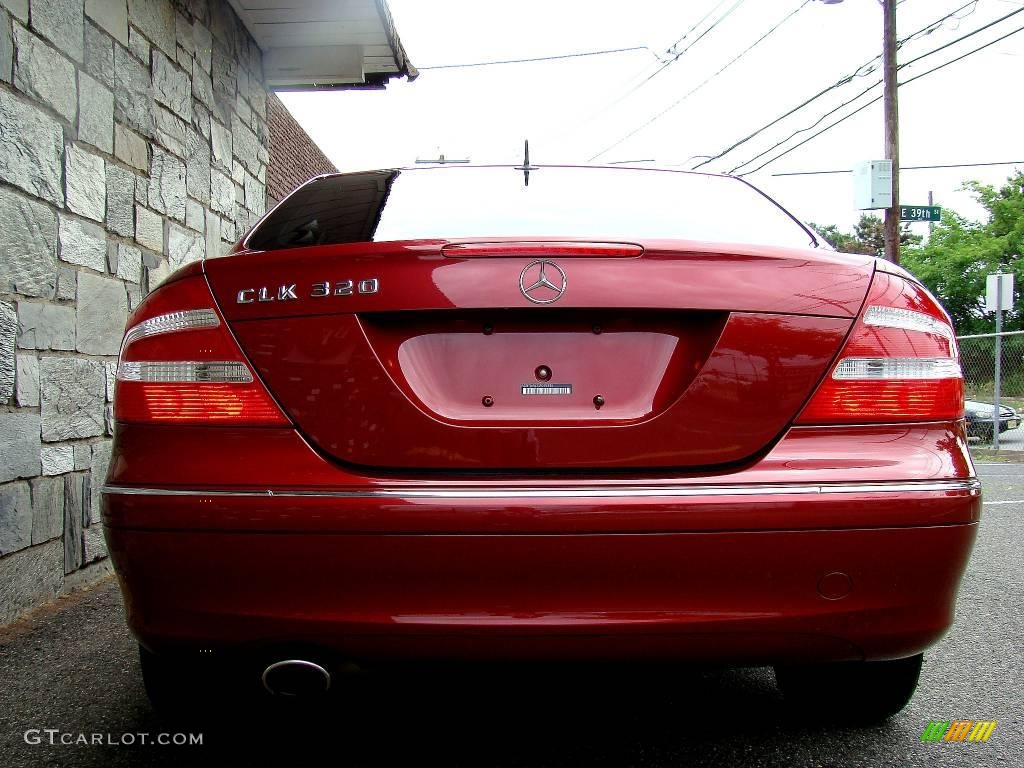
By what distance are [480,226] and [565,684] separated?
1.34 m

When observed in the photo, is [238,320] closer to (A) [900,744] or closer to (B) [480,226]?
(B) [480,226]

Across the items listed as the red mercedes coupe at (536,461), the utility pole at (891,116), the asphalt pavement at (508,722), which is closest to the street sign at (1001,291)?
the utility pole at (891,116)

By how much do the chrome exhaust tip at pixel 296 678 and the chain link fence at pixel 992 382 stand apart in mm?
13447

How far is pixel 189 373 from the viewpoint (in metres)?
1.76

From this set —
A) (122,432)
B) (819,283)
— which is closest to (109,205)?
(122,432)

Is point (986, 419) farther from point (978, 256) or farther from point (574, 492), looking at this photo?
point (978, 256)

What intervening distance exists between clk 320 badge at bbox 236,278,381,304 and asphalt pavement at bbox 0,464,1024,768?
0.76m

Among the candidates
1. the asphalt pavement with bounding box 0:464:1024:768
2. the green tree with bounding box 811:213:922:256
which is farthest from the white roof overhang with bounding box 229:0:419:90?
the green tree with bounding box 811:213:922:256

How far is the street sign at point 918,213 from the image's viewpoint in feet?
45.2

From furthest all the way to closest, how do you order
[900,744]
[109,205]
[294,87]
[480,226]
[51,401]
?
[294,87], [109,205], [51,401], [900,744], [480,226]

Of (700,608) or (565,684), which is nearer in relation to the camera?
(700,608)

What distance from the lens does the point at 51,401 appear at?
359 cm

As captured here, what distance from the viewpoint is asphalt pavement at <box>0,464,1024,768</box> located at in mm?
2072

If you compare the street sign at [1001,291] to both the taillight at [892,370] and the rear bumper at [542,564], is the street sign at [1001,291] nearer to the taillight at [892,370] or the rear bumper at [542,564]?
the taillight at [892,370]
